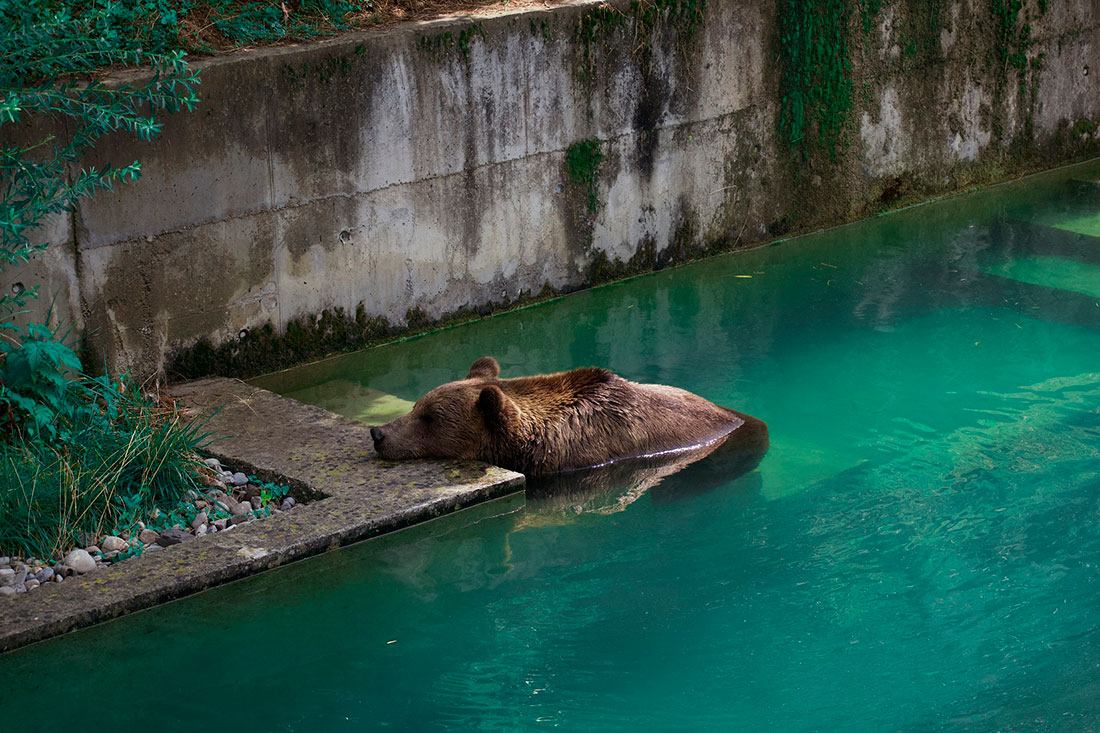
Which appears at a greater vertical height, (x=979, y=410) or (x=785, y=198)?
(x=785, y=198)

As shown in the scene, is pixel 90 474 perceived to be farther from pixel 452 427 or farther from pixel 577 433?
pixel 577 433

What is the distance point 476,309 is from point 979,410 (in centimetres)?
421

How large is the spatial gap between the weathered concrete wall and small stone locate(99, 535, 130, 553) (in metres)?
2.30

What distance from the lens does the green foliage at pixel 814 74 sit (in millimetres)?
12805

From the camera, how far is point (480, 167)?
10.9 m

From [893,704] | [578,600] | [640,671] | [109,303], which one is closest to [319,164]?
[109,303]

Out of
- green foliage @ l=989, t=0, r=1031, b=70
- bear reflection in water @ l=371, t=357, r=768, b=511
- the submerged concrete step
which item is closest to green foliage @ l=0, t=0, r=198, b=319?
bear reflection in water @ l=371, t=357, r=768, b=511

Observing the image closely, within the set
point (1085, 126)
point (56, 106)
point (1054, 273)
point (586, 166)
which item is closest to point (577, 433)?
point (56, 106)

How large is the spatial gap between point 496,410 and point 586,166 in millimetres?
4261

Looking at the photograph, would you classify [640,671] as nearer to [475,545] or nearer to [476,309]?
[475,545]

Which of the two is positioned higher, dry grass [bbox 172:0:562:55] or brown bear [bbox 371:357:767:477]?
Result: dry grass [bbox 172:0:562:55]

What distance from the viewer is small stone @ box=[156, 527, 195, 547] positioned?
6.99 m

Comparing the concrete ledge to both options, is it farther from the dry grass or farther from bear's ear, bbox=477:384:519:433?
the dry grass

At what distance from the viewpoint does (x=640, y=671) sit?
5.97 metres
